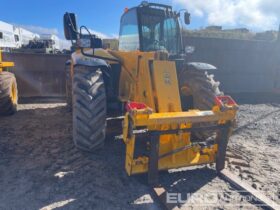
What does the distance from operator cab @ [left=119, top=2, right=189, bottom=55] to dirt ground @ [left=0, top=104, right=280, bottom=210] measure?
6.23 ft

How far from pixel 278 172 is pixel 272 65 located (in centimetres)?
1051

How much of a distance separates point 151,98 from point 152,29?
1646mm

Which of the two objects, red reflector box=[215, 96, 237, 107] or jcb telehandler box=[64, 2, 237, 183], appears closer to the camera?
jcb telehandler box=[64, 2, 237, 183]

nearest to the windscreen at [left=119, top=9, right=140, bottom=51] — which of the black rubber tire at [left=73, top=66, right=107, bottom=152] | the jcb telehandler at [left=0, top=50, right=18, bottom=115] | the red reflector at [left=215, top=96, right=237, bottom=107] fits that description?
the black rubber tire at [left=73, top=66, right=107, bottom=152]

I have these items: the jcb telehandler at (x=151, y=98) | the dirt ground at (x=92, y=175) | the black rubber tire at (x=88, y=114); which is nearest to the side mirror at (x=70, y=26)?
the jcb telehandler at (x=151, y=98)

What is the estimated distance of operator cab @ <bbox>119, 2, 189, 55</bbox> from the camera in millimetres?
4973

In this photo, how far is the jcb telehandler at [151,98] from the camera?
11.7 ft

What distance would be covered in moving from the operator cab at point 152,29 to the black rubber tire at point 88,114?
4.13 ft

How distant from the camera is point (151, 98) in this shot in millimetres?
4062

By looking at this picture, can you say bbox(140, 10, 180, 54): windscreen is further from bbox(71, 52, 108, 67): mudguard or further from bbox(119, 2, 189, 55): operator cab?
bbox(71, 52, 108, 67): mudguard

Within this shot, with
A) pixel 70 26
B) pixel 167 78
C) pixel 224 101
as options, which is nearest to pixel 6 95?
pixel 70 26

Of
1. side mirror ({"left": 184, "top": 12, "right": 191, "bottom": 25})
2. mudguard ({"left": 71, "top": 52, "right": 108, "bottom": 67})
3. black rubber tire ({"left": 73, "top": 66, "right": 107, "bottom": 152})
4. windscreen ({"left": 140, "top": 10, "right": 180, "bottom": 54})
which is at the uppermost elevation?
side mirror ({"left": 184, "top": 12, "right": 191, "bottom": 25})

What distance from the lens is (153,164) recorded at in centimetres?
358

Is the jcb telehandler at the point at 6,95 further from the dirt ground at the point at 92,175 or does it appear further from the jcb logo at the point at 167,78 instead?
the jcb logo at the point at 167,78
